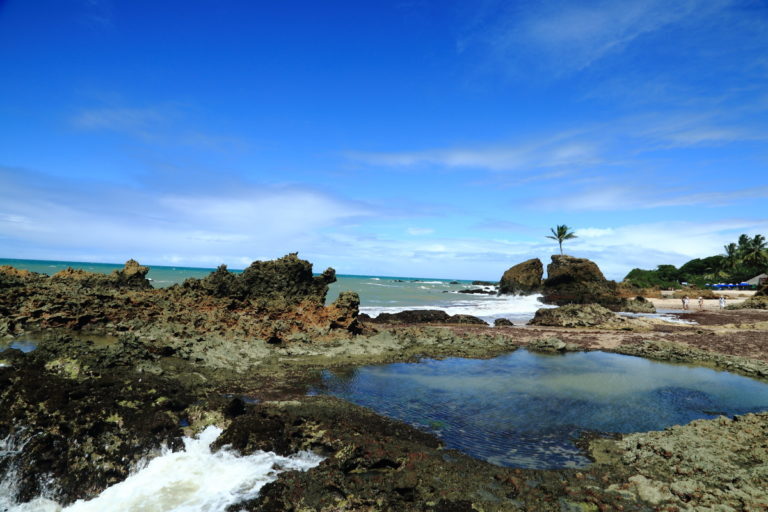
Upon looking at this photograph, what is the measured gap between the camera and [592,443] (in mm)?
9367

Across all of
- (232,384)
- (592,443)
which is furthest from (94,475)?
(592,443)

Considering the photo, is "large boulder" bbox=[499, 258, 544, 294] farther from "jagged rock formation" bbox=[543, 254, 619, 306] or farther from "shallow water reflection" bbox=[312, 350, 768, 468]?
"shallow water reflection" bbox=[312, 350, 768, 468]

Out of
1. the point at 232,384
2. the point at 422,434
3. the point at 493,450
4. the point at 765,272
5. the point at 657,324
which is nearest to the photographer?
the point at 493,450

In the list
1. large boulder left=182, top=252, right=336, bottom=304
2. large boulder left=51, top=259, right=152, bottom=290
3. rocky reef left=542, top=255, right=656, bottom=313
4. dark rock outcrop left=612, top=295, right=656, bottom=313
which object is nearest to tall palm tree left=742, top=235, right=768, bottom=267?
rocky reef left=542, top=255, right=656, bottom=313

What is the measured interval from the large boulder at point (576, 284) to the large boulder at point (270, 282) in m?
44.4

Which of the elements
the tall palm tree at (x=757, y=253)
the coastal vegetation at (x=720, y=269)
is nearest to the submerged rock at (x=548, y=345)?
the coastal vegetation at (x=720, y=269)

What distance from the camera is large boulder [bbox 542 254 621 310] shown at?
57.0 m

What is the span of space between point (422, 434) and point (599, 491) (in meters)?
3.75

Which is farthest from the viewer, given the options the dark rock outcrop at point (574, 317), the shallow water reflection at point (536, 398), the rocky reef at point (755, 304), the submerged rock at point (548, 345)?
the rocky reef at point (755, 304)

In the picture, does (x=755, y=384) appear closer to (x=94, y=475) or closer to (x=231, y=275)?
(x=94, y=475)

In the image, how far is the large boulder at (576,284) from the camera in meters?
57.0

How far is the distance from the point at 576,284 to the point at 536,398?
55352 millimetres

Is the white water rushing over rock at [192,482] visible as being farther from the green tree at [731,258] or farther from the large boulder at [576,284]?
the green tree at [731,258]

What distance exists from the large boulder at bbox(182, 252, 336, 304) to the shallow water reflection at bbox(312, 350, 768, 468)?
782cm
